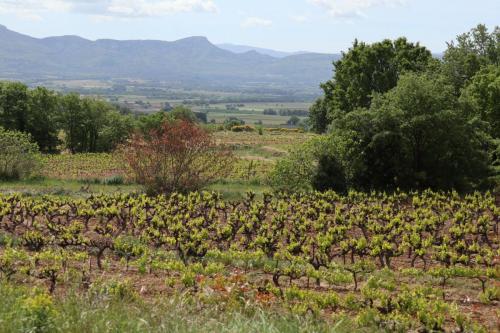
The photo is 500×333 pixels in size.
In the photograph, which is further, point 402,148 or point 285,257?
point 402,148

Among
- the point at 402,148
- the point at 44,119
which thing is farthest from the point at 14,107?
the point at 402,148

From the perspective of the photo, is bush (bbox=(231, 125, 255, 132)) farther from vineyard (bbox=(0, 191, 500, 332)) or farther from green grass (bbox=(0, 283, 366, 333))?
green grass (bbox=(0, 283, 366, 333))

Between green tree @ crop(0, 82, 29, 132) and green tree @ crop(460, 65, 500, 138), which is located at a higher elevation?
green tree @ crop(460, 65, 500, 138)

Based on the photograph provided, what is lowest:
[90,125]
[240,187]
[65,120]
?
[90,125]

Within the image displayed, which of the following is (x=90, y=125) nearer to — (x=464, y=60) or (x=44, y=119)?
(x=44, y=119)

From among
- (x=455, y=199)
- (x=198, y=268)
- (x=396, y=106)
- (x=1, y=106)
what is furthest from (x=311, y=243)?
(x=1, y=106)

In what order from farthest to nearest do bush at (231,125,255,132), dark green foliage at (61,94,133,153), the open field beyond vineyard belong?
bush at (231,125,255,132)
dark green foliage at (61,94,133,153)
the open field beyond vineyard

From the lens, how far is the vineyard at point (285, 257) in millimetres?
8578

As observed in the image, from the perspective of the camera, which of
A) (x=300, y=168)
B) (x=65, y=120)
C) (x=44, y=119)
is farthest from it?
(x=65, y=120)

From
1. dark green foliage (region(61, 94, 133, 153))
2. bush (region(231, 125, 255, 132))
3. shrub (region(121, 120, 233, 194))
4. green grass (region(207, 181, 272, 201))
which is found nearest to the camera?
shrub (region(121, 120, 233, 194))

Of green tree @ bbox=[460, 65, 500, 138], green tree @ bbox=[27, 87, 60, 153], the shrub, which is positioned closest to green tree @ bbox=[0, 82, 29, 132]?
green tree @ bbox=[27, 87, 60, 153]

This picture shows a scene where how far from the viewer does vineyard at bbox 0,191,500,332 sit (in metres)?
8.58

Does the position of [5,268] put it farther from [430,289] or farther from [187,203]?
[187,203]

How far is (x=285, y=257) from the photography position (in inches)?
503
